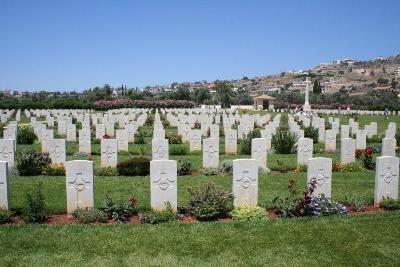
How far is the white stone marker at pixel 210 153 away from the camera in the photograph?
16.3 meters

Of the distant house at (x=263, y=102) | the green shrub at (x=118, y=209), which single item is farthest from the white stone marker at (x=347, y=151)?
the distant house at (x=263, y=102)

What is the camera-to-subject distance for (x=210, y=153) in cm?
1638

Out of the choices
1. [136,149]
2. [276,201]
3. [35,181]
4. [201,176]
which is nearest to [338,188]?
[276,201]

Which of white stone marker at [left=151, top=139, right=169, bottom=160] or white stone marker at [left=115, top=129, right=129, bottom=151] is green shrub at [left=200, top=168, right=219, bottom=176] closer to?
white stone marker at [left=151, top=139, right=169, bottom=160]

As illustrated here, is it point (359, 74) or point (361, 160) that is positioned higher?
point (359, 74)

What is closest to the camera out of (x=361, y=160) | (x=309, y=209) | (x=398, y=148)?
(x=309, y=209)

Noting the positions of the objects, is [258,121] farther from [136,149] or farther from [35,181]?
[35,181]

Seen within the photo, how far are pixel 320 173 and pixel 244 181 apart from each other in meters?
2.00

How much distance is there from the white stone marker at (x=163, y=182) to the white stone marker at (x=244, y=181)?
4.88ft

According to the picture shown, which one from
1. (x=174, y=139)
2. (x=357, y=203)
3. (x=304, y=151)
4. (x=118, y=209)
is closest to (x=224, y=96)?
(x=174, y=139)

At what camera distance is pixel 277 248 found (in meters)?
7.87

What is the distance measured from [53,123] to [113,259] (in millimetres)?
30179

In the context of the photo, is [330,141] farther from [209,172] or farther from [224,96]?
[224,96]

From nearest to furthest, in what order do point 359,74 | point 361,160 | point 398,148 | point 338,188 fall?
point 338,188, point 361,160, point 398,148, point 359,74
